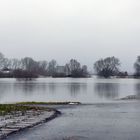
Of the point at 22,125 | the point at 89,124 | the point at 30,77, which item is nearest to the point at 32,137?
the point at 22,125

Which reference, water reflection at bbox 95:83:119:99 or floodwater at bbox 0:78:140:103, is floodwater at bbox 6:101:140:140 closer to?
floodwater at bbox 0:78:140:103

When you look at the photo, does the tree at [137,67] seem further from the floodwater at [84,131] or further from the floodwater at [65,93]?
the floodwater at [84,131]

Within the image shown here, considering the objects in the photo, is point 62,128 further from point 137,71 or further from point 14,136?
point 137,71

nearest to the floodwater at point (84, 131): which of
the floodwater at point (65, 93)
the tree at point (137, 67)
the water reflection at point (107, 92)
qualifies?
the floodwater at point (65, 93)

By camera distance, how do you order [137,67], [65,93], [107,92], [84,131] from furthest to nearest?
[137,67]
[107,92]
[65,93]
[84,131]

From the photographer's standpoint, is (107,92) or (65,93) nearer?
(65,93)

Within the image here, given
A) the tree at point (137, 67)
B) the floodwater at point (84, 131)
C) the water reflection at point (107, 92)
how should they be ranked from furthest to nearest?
the tree at point (137, 67)
the water reflection at point (107, 92)
the floodwater at point (84, 131)

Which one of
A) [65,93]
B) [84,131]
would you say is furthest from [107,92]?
[84,131]

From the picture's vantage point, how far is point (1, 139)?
13.5 m

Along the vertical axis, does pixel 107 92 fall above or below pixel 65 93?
above

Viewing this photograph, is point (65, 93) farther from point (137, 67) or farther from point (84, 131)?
point (137, 67)

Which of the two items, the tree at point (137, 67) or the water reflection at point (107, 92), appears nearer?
the water reflection at point (107, 92)

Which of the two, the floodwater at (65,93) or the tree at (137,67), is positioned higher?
the tree at (137,67)

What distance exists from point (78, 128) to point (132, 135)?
2.89 m
